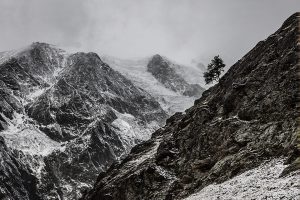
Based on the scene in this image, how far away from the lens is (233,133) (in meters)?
69.4

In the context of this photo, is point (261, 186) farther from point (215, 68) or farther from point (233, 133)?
point (215, 68)

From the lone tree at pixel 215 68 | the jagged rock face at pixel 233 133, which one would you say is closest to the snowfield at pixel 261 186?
the jagged rock face at pixel 233 133

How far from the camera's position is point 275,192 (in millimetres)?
41219

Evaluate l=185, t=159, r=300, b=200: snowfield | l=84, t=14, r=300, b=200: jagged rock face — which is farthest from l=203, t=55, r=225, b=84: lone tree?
l=185, t=159, r=300, b=200: snowfield

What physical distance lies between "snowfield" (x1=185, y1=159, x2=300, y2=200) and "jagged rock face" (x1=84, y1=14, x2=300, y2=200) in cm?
203

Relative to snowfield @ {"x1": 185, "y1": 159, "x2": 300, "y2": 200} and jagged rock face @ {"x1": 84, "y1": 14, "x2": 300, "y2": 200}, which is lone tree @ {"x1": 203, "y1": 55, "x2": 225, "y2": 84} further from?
snowfield @ {"x1": 185, "y1": 159, "x2": 300, "y2": 200}

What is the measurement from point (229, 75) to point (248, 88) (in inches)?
690

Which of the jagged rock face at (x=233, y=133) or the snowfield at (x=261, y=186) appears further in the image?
the jagged rock face at (x=233, y=133)

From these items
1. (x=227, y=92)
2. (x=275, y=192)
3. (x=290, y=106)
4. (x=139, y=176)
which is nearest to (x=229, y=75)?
(x=227, y=92)

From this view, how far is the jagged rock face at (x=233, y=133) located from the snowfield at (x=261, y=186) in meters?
2.03

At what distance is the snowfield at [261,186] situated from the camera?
4041 cm

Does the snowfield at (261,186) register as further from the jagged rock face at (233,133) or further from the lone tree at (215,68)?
the lone tree at (215,68)

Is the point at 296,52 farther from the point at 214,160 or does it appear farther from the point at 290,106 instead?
the point at 214,160

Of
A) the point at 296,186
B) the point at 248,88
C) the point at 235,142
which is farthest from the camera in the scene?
the point at 248,88
